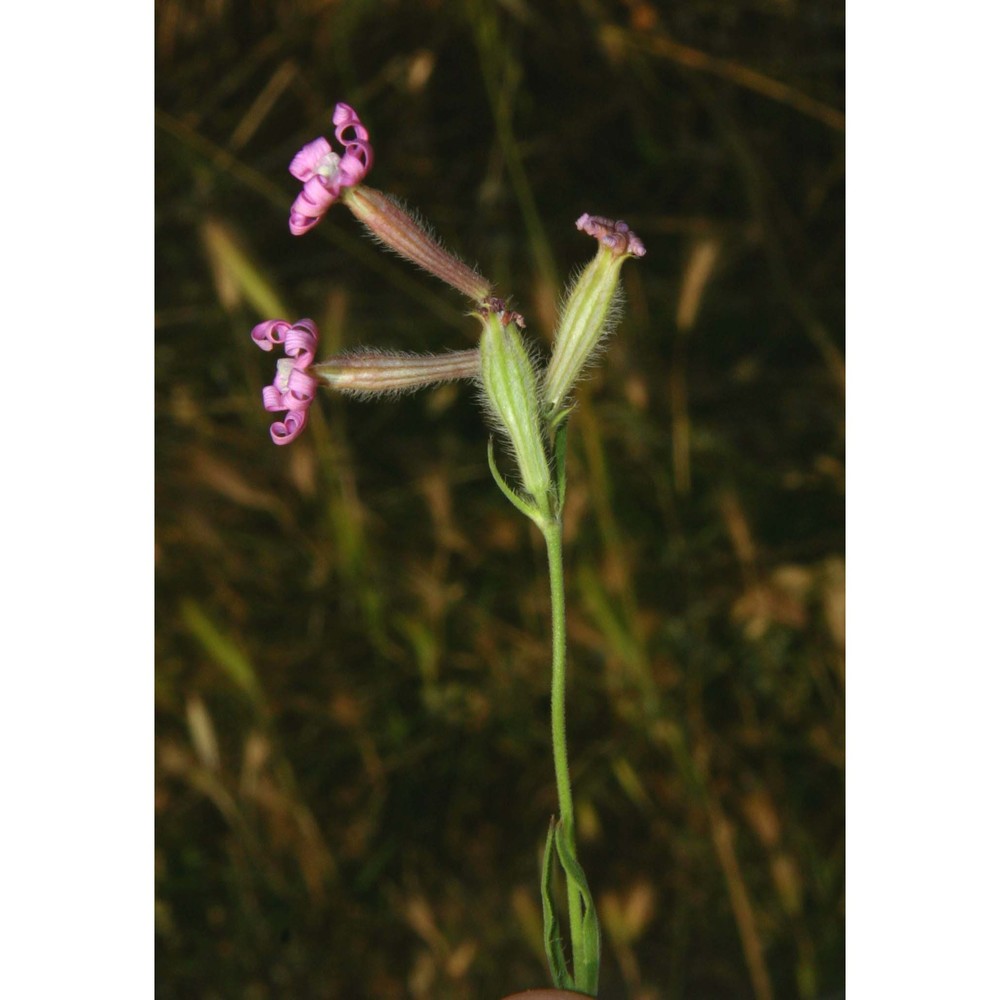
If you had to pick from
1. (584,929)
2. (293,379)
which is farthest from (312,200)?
(584,929)

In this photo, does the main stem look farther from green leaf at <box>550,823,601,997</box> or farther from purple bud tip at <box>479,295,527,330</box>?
purple bud tip at <box>479,295,527,330</box>

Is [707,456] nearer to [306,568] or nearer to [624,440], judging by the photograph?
[624,440]

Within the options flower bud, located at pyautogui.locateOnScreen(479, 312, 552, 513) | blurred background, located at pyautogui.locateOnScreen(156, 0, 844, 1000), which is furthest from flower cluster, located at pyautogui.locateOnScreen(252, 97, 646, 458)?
blurred background, located at pyautogui.locateOnScreen(156, 0, 844, 1000)

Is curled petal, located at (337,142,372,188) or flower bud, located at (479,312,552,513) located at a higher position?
curled petal, located at (337,142,372,188)

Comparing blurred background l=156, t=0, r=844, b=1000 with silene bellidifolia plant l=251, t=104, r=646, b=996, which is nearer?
silene bellidifolia plant l=251, t=104, r=646, b=996

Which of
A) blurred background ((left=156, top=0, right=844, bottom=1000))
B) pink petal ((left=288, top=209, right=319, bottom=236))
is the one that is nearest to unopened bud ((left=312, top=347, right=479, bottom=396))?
pink petal ((left=288, top=209, right=319, bottom=236))

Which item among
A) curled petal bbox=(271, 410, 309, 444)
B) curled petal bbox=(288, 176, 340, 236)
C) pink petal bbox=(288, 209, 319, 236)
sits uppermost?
curled petal bbox=(288, 176, 340, 236)

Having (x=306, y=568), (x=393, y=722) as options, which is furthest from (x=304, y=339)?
(x=393, y=722)

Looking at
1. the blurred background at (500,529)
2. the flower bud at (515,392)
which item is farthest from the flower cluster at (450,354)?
the blurred background at (500,529)

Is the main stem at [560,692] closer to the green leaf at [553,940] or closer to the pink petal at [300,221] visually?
the green leaf at [553,940]
